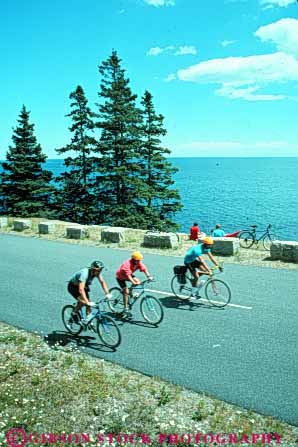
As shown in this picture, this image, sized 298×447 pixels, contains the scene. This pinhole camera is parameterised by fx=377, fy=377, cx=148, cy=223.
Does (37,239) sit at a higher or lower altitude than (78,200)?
lower

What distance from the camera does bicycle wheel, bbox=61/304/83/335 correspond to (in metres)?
8.41

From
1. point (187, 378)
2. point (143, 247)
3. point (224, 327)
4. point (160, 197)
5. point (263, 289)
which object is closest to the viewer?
point (187, 378)

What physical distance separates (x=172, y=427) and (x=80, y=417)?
1.38 meters

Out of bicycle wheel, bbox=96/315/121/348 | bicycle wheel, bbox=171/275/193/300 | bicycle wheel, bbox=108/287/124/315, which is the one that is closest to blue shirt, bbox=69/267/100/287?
bicycle wheel, bbox=96/315/121/348

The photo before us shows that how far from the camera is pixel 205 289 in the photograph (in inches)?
390

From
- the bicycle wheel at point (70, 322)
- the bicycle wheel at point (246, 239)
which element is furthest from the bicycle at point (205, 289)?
the bicycle wheel at point (246, 239)

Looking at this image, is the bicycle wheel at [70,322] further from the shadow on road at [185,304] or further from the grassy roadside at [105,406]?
the shadow on road at [185,304]

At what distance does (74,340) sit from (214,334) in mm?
3065

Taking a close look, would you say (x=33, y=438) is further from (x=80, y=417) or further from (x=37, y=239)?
(x=37, y=239)

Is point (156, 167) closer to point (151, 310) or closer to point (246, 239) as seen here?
point (246, 239)

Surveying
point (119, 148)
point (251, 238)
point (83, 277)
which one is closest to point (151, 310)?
point (83, 277)

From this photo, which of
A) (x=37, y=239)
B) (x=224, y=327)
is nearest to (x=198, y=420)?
(x=224, y=327)

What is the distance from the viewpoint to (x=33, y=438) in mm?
5141

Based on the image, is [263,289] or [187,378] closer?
[187,378]
